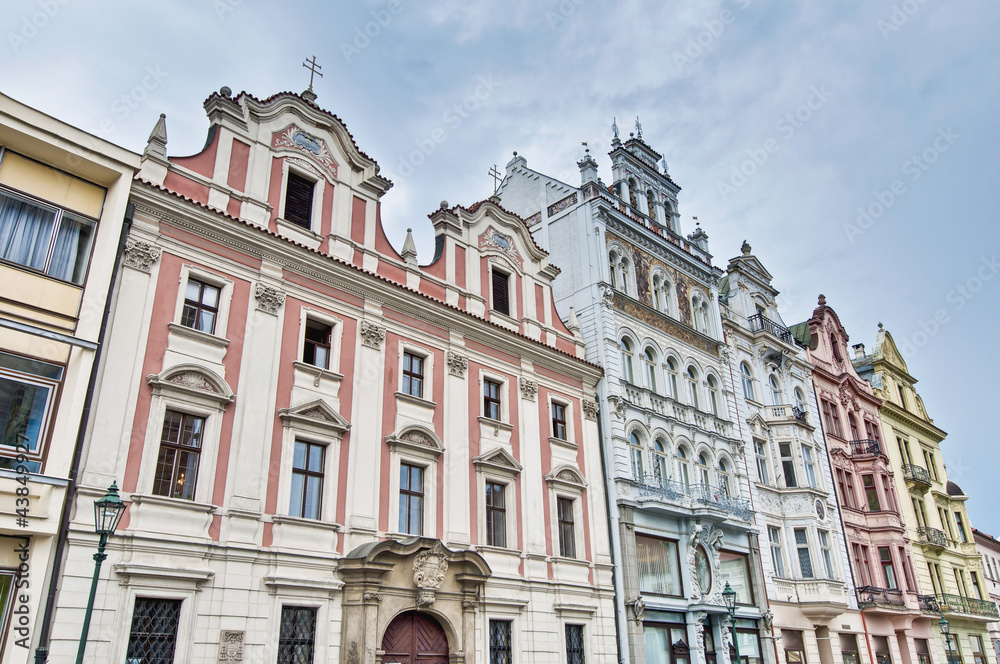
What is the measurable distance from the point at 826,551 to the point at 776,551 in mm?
3382

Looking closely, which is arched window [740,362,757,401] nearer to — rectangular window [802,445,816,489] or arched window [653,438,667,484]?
rectangular window [802,445,816,489]

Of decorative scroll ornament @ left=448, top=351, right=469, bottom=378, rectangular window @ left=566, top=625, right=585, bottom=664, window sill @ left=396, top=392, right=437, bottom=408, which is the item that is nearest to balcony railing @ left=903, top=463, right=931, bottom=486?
rectangular window @ left=566, top=625, right=585, bottom=664

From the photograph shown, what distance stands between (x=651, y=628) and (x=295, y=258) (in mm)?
16566

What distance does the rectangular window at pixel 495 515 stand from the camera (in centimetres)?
2264

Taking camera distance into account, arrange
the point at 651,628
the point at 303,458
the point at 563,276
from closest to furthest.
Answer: the point at 303,458
the point at 651,628
the point at 563,276

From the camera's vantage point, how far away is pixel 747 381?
36594 mm

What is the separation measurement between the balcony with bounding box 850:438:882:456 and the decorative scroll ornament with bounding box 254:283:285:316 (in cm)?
3267

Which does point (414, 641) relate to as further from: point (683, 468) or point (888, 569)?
point (888, 569)

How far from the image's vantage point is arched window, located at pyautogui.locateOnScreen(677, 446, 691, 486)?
2955 centimetres

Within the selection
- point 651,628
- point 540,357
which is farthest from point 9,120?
point 651,628

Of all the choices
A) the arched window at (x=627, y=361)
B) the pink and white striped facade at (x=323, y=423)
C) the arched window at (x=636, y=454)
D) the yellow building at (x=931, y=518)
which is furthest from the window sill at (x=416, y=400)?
the yellow building at (x=931, y=518)

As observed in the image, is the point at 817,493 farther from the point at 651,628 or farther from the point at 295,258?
the point at 295,258

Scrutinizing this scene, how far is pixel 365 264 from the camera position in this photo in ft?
73.4

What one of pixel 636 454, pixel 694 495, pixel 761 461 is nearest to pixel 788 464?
pixel 761 461
